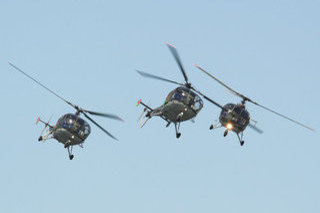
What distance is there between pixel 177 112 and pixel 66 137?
49.7ft

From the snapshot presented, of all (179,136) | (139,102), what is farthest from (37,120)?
(179,136)

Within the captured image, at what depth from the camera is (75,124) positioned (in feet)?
241

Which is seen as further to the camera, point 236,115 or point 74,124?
point 74,124

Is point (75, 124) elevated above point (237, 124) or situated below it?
below

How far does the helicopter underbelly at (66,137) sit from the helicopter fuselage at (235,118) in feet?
55.9

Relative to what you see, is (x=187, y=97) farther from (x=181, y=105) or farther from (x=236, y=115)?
(x=236, y=115)

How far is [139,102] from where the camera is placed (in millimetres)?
74500

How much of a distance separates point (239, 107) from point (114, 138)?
1429cm

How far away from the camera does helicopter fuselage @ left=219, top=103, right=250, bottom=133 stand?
69.6 metres

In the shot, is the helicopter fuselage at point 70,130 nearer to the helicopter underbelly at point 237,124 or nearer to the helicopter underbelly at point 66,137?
the helicopter underbelly at point 66,137

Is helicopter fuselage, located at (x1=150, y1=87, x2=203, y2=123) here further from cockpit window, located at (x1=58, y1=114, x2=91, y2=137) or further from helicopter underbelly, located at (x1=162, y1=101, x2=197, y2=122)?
cockpit window, located at (x1=58, y1=114, x2=91, y2=137)

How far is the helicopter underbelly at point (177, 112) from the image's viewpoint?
214 ft

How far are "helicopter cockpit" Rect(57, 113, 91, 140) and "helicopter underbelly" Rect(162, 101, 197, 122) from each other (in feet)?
40.9

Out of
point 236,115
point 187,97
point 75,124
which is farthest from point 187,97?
point 75,124
